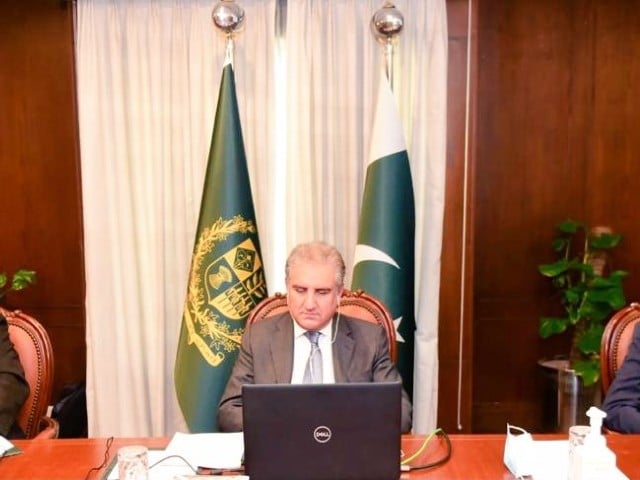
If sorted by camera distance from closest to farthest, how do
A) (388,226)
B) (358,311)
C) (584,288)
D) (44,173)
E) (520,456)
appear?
(520,456) < (358,311) < (388,226) < (584,288) < (44,173)

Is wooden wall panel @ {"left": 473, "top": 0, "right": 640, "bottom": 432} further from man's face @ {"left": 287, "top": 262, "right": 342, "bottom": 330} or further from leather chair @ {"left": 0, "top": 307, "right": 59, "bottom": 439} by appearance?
leather chair @ {"left": 0, "top": 307, "right": 59, "bottom": 439}

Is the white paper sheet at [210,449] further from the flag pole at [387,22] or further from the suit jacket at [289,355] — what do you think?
the flag pole at [387,22]

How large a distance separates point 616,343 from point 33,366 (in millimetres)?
1883

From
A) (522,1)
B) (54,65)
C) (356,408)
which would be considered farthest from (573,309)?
(54,65)

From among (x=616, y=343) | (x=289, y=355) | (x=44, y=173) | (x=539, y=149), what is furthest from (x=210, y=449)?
(x=539, y=149)

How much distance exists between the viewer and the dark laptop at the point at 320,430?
1.31 meters

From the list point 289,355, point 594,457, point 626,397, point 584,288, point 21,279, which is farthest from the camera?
point 584,288

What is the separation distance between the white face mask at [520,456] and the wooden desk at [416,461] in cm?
2

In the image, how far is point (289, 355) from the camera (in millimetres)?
2041

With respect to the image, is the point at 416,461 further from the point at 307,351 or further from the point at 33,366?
the point at 33,366

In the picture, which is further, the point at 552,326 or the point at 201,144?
the point at 552,326

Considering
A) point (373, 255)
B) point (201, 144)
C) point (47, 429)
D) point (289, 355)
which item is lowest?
point (47, 429)

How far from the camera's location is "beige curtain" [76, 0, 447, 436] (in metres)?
3.11

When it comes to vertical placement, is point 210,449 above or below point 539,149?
below
